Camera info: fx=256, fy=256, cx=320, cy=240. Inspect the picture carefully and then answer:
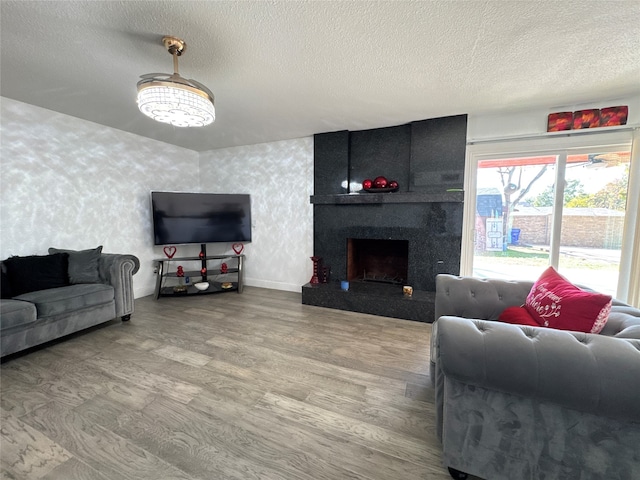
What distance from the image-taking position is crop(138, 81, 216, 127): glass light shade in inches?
58.0

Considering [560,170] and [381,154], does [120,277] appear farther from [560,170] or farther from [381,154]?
[560,170]

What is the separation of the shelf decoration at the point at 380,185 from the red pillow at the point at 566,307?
2.01 meters

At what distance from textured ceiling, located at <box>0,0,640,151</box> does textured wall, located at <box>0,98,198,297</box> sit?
1.20 feet

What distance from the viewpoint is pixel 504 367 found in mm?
952

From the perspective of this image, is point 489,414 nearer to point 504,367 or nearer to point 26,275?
point 504,367

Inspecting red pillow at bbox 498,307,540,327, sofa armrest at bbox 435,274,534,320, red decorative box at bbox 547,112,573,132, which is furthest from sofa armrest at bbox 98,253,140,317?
red decorative box at bbox 547,112,573,132

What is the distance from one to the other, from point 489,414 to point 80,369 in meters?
2.72

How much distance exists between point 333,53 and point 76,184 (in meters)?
3.33

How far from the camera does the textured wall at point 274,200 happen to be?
392cm

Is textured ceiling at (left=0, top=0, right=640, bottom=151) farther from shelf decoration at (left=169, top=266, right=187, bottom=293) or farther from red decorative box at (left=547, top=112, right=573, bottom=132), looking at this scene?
shelf decoration at (left=169, top=266, right=187, bottom=293)

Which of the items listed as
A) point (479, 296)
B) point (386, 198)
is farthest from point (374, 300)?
point (479, 296)

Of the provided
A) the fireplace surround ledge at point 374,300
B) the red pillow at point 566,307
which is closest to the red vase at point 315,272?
the fireplace surround ledge at point 374,300

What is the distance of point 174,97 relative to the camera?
1.48 metres

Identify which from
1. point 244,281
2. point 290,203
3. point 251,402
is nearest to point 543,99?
point 290,203
